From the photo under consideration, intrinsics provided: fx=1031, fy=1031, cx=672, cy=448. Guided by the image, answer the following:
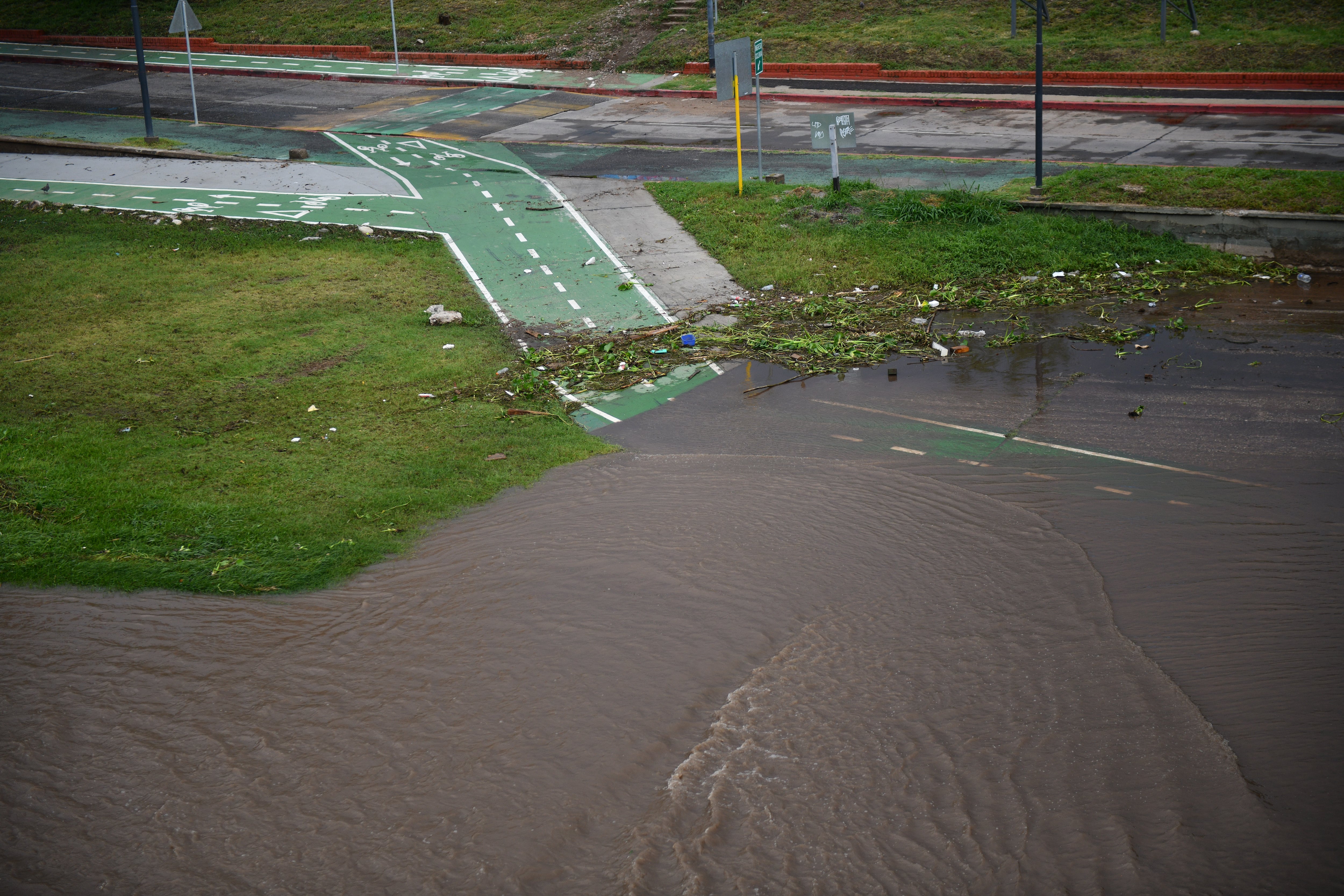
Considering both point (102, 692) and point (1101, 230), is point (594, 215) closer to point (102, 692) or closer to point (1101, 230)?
point (1101, 230)

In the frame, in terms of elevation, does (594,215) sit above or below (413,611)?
above

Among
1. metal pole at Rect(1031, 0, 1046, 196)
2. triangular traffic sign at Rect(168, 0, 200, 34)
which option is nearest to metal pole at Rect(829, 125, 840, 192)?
metal pole at Rect(1031, 0, 1046, 196)

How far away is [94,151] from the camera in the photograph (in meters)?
23.1

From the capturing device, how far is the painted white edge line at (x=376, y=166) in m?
20.6

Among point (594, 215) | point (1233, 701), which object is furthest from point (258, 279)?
point (1233, 701)

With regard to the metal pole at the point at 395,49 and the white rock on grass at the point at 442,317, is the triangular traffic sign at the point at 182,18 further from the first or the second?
the white rock on grass at the point at 442,317

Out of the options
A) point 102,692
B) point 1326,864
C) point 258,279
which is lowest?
point 1326,864

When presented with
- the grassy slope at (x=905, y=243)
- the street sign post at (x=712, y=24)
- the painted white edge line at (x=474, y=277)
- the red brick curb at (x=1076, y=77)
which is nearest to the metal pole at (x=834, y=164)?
the grassy slope at (x=905, y=243)

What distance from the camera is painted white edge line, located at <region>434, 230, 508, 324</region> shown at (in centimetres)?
1477

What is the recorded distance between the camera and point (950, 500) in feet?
31.7

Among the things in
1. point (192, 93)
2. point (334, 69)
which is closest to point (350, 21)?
point (334, 69)

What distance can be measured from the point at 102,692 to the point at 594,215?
13118 millimetres

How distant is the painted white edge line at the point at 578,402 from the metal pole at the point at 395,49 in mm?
23914

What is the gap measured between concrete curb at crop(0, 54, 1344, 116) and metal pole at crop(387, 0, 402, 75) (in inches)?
39.9
